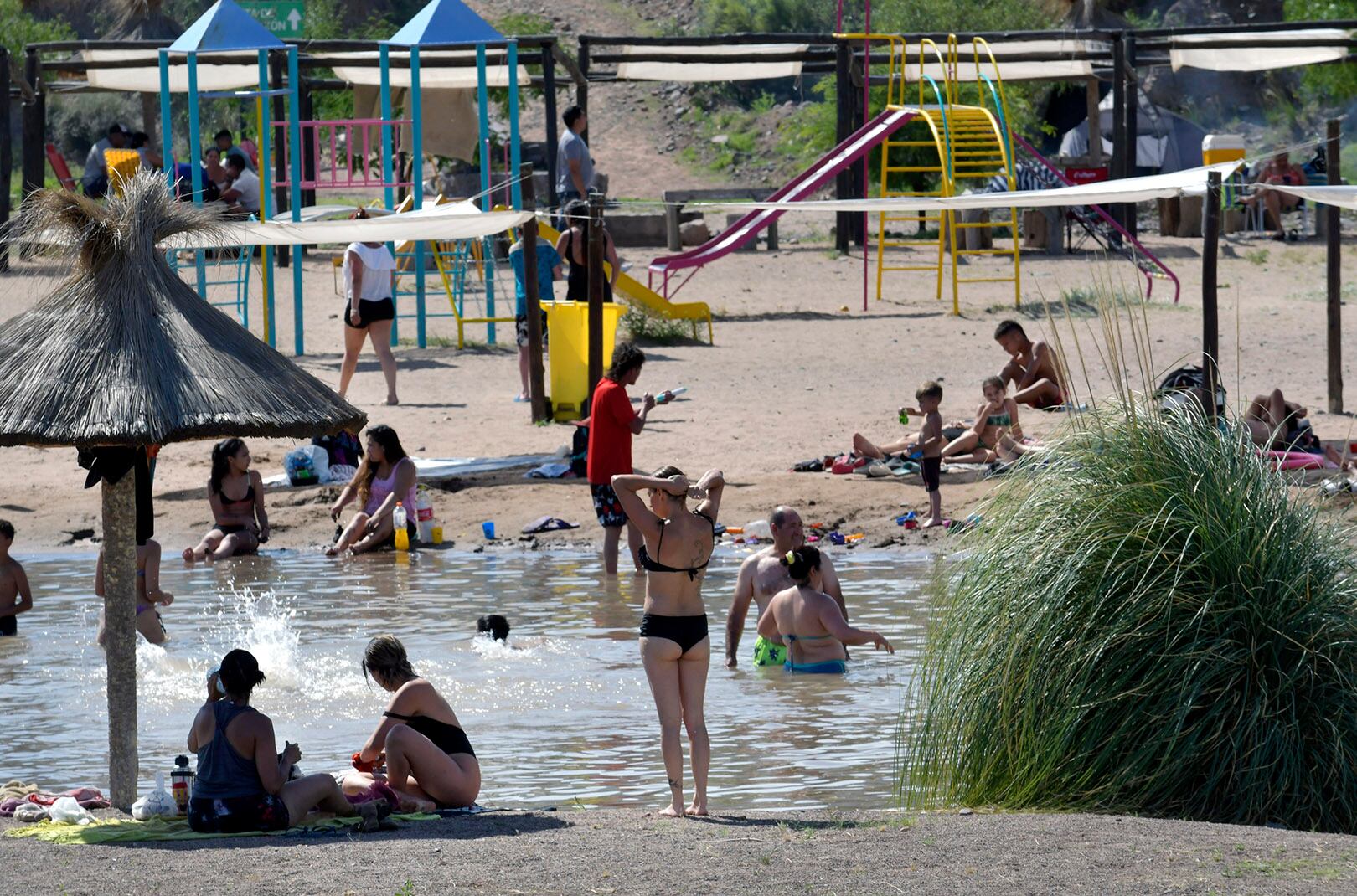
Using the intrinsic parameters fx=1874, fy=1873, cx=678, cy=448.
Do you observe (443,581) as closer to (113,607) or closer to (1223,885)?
(113,607)

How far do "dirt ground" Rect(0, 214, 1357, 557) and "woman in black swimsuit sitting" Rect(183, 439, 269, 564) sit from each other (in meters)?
0.58

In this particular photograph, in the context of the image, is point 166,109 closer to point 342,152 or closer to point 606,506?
point 606,506

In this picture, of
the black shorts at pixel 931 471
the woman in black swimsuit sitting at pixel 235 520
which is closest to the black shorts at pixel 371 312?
the woman in black swimsuit sitting at pixel 235 520

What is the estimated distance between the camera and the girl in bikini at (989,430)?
14.0 metres

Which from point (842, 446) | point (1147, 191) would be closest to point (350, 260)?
point (842, 446)

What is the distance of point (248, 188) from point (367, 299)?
785 centimetres

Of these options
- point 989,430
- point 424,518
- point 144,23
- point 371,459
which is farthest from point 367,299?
point 144,23

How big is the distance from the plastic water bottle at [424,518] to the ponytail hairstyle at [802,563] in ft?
15.4

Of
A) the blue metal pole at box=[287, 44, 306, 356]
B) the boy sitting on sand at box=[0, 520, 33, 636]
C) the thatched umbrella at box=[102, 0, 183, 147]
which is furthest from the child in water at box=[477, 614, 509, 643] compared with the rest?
the thatched umbrella at box=[102, 0, 183, 147]

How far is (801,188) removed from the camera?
70.8ft

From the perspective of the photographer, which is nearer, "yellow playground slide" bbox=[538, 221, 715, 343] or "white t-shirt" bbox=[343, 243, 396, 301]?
"white t-shirt" bbox=[343, 243, 396, 301]

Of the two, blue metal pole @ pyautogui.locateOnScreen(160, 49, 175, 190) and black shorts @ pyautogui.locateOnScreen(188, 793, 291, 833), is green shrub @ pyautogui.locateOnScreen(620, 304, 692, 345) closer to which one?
blue metal pole @ pyautogui.locateOnScreen(160, 49, 175, 190)

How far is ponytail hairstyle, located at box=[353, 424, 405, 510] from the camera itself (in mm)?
12922

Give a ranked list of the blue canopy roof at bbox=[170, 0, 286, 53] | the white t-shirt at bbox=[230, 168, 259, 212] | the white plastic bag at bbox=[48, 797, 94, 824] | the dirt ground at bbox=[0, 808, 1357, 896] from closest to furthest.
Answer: the dirt ground at bbox=[0, 808, 1357, 896] < the white plastic bag at bbox=[48, 797, 94, 824] < the blue canopy roof at bbox=[170, 0, 286, 53] < the white t-shirt at bbox=[230, 168, 259, 212]
